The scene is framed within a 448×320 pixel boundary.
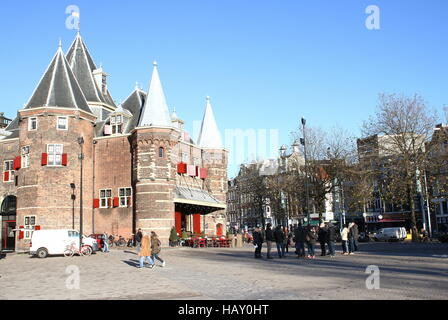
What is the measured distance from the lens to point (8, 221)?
41000 millimetres

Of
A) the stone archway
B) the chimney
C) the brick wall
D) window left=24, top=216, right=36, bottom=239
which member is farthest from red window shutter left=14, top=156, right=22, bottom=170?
the chimney

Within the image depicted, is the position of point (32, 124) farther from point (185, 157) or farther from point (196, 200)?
point (196, 200)

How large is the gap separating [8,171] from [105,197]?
9.59 metres

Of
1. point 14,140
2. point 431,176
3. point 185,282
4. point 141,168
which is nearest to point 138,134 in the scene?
point 141,168

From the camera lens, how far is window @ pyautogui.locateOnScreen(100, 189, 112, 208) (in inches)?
1577

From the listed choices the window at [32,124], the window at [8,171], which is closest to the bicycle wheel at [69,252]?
the window at [32,124]

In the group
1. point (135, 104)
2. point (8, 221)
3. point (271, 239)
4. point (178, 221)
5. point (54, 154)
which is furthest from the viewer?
point (135, 104)

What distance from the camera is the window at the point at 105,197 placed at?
4006 centimetres

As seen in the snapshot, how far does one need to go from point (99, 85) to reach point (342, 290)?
1684 inches

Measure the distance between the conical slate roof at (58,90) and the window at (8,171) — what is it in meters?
6.49

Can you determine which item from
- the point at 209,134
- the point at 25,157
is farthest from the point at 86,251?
the point at 209,134

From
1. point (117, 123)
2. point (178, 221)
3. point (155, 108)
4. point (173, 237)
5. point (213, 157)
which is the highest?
point (155, 108)

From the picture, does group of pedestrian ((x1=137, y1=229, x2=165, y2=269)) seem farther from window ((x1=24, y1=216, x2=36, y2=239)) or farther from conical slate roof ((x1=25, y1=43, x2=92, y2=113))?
conical slate roof ((x1=25, y1=43, x2=92, y2=113))
